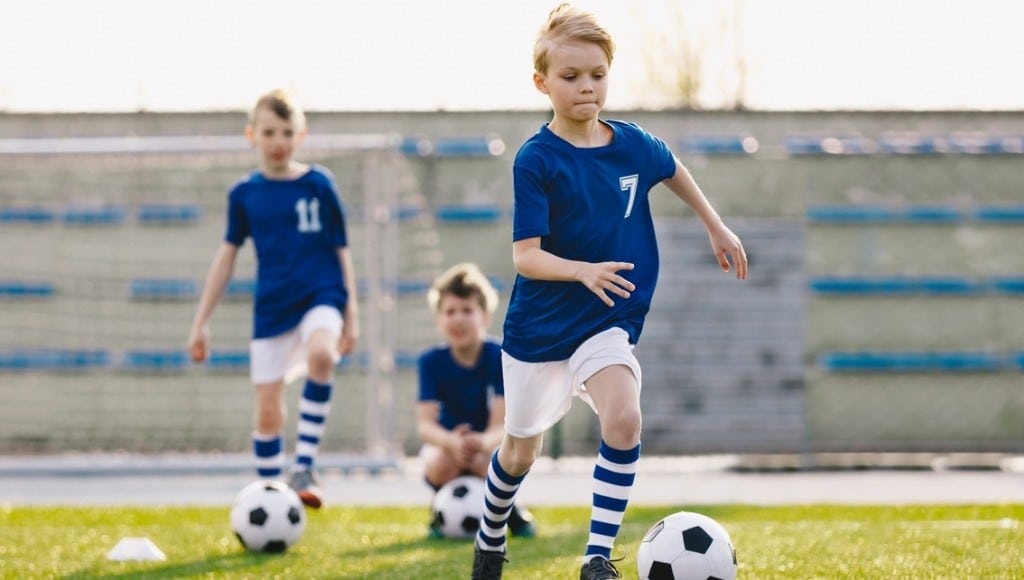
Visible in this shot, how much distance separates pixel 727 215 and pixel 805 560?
7480 mm

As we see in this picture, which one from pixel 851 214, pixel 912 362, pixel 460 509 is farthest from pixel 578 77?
pixel 912 362

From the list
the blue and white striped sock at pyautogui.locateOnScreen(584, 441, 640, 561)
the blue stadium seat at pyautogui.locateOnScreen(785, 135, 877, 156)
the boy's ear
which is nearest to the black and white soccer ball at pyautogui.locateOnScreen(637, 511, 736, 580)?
the blue and white striped sock at pyautogui.locateOnScreen(584, 441, 640, 561)

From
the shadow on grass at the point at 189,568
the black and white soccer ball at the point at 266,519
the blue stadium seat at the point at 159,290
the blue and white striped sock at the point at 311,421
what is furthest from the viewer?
the blue stadium seat at the point at 159,290

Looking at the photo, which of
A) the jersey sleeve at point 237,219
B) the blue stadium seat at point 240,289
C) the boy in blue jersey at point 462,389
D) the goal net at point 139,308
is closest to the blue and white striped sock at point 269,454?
the boy in blue jersey at point 462,389

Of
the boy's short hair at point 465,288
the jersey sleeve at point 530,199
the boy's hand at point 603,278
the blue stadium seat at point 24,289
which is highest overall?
the jersey sleeve at point 530,199

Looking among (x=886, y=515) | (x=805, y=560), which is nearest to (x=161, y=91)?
(x=886, y=515)

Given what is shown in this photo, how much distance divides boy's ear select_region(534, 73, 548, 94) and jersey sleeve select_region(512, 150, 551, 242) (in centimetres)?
21

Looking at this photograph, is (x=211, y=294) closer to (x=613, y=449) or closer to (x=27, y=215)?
(x=613, y=449)

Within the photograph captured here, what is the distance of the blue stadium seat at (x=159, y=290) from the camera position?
12.4 metres

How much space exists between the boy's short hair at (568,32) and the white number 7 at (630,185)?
1.18ft

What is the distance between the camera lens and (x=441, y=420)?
6633 mm

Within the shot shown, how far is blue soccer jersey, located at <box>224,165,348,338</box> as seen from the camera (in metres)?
6.69

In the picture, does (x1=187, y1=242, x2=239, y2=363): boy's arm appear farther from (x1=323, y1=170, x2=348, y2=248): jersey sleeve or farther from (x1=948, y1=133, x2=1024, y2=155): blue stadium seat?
(x1=948, y1=133, x2=1024, y2=155): blue stadium seat

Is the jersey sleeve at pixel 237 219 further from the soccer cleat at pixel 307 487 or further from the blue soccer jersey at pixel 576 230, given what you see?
the blue soccer jersey at pixel 576 230
